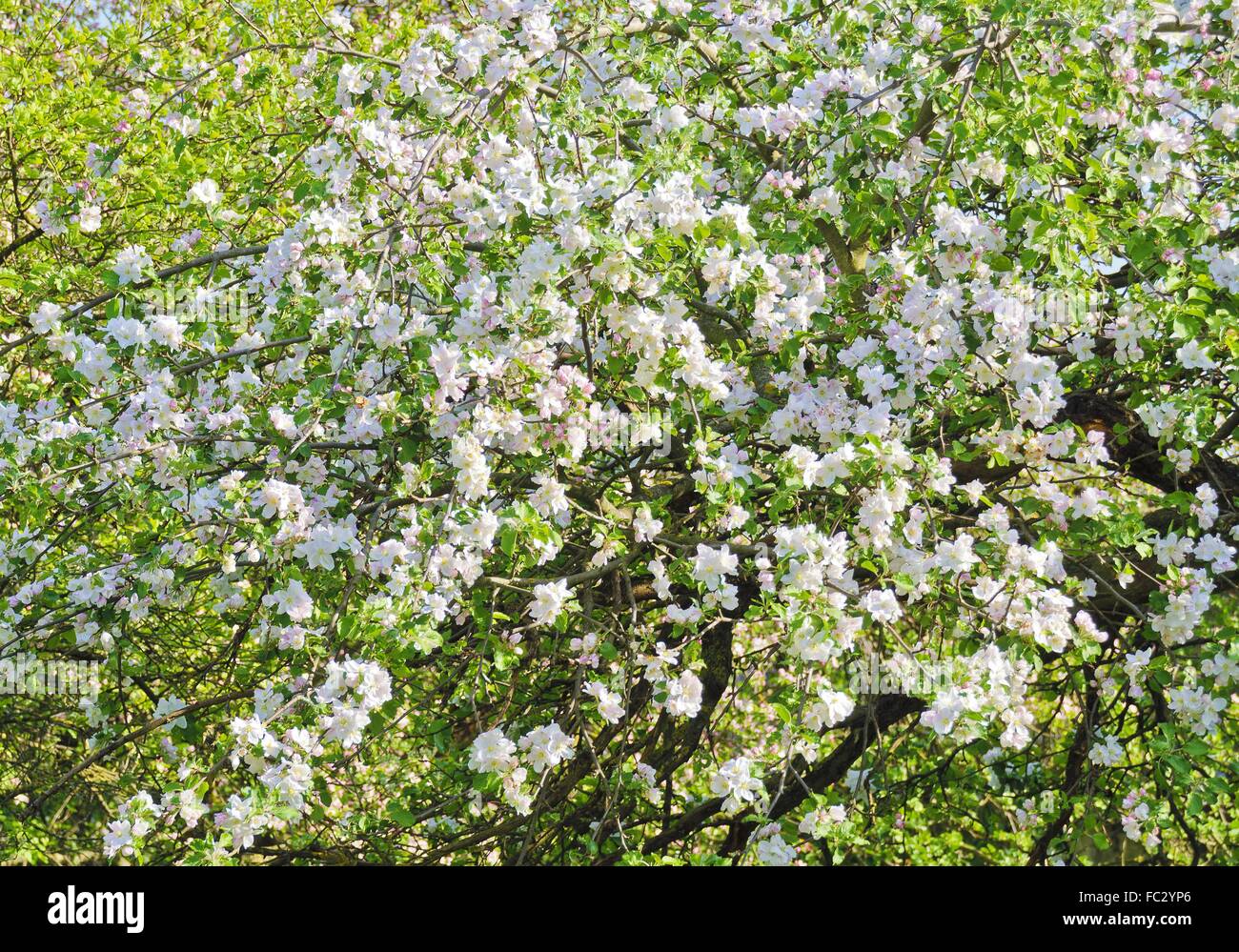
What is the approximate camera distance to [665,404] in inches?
134

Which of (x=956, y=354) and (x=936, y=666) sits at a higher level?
(x=956, y=354)

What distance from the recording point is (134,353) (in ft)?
10.9

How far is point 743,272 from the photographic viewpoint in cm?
312

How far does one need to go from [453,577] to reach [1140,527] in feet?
5.53

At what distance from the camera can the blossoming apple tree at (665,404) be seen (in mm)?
2941

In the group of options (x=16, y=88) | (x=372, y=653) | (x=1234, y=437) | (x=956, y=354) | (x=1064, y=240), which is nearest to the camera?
(x=372, y=653)

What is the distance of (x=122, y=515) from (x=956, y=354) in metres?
2.14

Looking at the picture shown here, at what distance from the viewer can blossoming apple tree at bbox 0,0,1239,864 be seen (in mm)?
2941

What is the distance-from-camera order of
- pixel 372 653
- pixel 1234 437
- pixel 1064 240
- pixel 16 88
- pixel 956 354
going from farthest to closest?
pixel 16 88 → pixel 1234 437 → pixel 956 354 → pixel 1064 240 → pixel 372 653

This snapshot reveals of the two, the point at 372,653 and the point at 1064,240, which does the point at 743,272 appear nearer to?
the point at 1064,240
